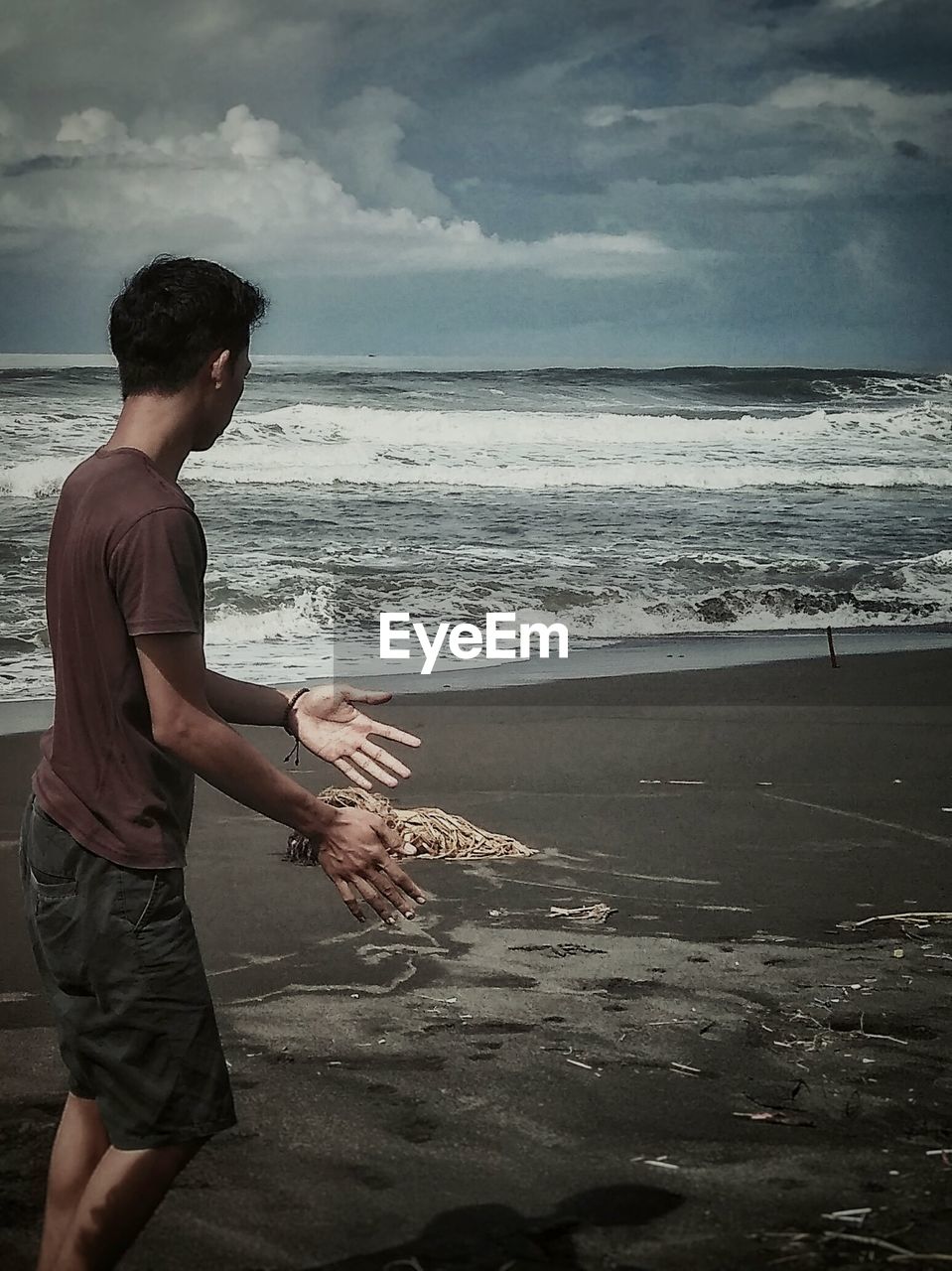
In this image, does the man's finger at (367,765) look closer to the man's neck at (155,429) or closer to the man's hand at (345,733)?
the man's hand at (345,733)

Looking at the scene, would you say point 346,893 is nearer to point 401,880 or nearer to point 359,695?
point 401,880

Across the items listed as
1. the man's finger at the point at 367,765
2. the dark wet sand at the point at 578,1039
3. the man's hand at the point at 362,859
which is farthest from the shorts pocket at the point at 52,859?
the dark wet sand at the point at 578,1039

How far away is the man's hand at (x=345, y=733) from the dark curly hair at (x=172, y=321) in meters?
0.44

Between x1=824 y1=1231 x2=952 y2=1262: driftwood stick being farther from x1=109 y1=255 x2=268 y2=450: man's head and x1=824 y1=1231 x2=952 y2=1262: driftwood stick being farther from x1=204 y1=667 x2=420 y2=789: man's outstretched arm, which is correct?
x1=109 y1=255 x2=268 y2=450: man's head

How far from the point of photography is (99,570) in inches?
63.1

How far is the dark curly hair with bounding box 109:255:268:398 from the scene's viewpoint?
1709 mm

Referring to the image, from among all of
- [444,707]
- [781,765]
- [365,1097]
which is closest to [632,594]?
[444,707]

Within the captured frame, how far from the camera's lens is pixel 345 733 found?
6.27 feet

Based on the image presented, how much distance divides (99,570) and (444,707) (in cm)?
508

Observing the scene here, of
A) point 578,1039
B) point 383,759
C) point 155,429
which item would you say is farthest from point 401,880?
point 578,1039

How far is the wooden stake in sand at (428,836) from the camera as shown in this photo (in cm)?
436

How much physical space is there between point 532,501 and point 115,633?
8003 mm

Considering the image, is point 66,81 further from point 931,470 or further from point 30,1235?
point 30,1235

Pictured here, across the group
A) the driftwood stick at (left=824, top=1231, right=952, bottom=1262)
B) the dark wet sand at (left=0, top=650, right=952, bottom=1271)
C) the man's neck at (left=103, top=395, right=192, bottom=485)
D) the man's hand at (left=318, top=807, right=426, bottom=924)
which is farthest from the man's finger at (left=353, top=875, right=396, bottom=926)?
the driftwood stick at (left=824, top=1231, right=952, bottom=1262)
